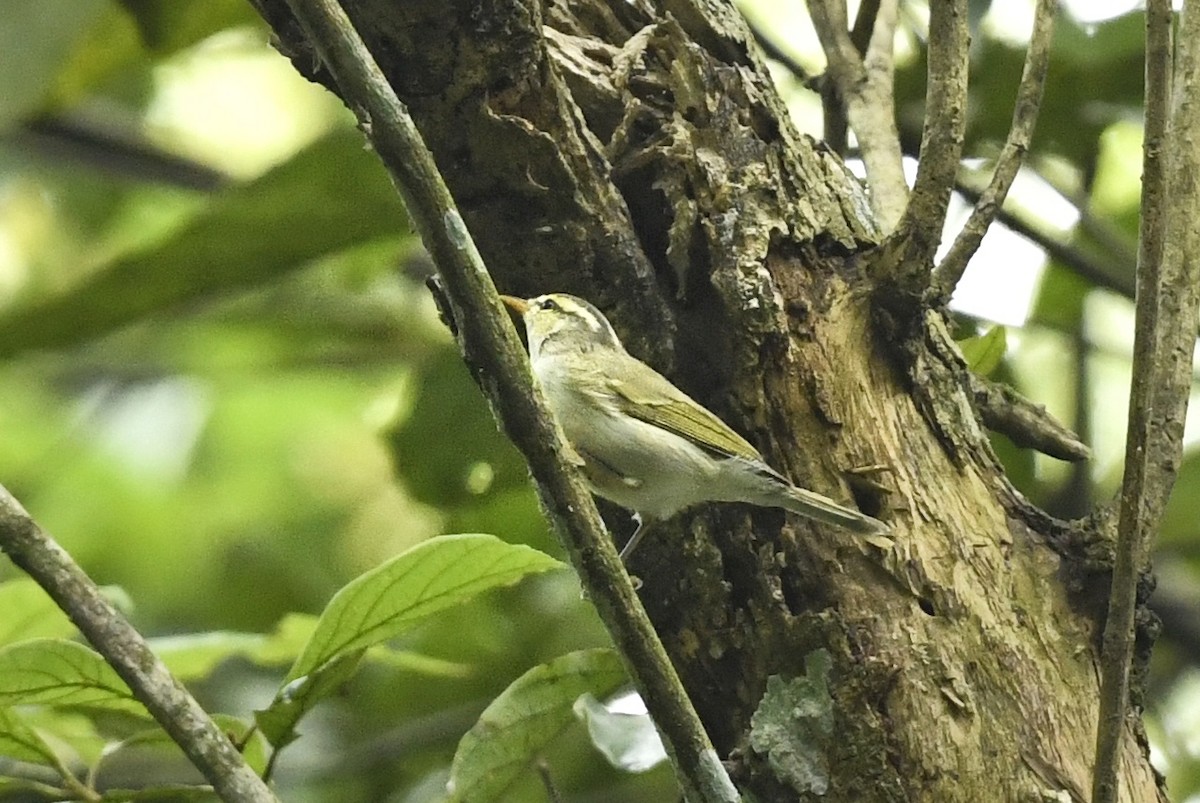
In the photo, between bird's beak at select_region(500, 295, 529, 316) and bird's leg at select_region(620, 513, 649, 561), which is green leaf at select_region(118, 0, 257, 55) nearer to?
bird's beak at select_region(500, 295, 529, 316)

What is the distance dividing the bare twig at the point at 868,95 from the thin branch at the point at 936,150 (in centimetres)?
68

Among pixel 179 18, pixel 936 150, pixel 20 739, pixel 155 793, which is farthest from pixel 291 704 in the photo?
pixel 179 18

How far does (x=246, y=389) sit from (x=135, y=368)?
44 centimetres

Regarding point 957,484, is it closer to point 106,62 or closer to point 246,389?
point 106,62

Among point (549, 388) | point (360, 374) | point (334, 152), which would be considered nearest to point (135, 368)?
point (360, 374)

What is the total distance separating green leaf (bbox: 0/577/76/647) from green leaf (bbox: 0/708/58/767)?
32cm

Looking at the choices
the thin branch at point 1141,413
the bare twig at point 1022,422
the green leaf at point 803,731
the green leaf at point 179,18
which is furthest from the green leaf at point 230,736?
the green leaf at point 179,18

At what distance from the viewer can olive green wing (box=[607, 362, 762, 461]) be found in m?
1.97

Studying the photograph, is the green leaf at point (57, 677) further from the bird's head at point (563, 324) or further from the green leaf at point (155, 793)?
the bird's head at point (563, 324)

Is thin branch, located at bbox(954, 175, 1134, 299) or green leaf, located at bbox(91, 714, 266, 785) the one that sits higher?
thin branch, located at bbox(954, 175, 1134, 299)

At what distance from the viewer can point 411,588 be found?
1.87 m

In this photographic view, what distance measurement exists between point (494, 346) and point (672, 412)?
0.93 m

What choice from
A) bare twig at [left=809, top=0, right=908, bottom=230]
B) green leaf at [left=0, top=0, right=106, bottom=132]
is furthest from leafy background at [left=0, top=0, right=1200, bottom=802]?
bare twig at [left=809, top=0, right=908, bottom=230]

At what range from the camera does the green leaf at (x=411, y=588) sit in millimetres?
1808
